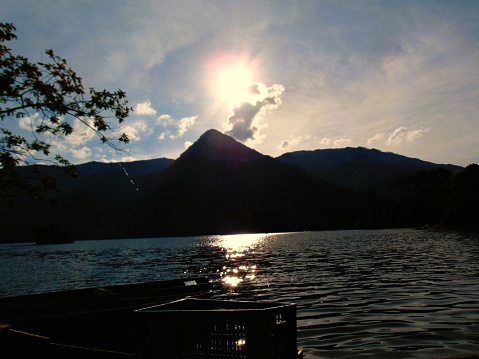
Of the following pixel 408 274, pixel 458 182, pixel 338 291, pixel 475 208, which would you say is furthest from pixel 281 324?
pixel 458 182

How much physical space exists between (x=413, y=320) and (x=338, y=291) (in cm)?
906

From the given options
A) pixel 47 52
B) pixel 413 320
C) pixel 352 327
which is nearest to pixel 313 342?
pixel 352 327

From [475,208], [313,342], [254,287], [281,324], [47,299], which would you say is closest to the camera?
[281,324]

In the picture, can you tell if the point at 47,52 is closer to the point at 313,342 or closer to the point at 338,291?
the point at 313,342

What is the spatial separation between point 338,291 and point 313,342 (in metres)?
11.5

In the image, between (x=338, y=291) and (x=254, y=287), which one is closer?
(x=338, y=291)

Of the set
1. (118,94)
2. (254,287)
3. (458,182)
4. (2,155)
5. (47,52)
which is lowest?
(254,287)

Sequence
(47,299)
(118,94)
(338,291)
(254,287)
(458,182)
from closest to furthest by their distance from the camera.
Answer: (118,94)
(47,299)
(338,291)
(254,287)
(458,182)

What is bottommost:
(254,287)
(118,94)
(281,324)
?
(254,287)

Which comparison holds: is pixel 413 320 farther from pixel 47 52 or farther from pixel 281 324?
pixel 47 52

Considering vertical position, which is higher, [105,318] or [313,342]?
[105,318]

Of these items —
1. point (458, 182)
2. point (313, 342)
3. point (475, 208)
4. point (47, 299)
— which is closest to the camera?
point (313, 342)

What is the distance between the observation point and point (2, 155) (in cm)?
1405

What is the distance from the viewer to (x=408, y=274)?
3125 centimetres
